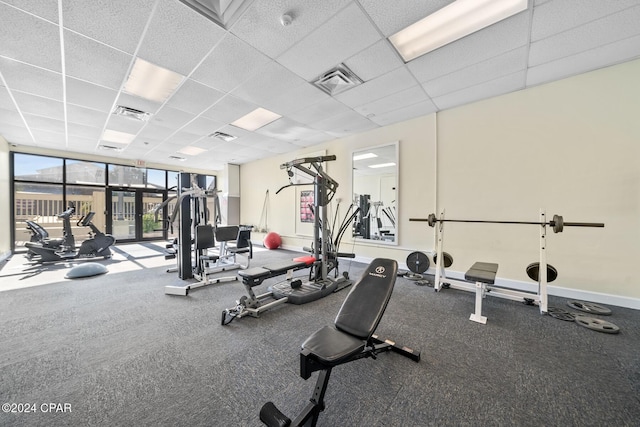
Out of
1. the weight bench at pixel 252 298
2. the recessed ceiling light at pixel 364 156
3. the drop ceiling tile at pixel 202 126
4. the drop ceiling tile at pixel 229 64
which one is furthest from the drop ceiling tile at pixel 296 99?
the weight bench at pixel 252 298

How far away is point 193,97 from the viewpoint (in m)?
3.75

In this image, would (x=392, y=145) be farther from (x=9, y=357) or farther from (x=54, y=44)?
(x=9, y=357)

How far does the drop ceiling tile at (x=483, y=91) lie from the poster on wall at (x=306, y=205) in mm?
3877

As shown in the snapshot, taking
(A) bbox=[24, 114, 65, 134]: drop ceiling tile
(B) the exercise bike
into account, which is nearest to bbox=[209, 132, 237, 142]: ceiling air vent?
(A) bbox=[24, 114, 65, 134]: drop ceiling tile

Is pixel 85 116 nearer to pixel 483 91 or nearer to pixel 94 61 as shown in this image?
pixel 94 61

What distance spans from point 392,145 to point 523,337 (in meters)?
3.80

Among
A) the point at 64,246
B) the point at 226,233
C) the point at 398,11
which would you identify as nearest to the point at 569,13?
the point at 398,11

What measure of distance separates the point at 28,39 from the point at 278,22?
2.65m

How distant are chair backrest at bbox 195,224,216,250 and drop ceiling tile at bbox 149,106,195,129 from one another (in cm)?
214

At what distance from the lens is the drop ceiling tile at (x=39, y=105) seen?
144 inches

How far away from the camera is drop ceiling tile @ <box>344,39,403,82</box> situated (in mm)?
2691

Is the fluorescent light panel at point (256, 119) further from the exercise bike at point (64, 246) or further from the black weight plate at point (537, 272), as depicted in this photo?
the black weight plate at point (537, 272)

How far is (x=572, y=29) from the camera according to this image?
238 cm

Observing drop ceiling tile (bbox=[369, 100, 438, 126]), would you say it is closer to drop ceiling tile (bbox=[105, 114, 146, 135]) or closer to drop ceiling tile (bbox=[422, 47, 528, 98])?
drop ceiling tile (bbox=[422, 47, 528, 98])
